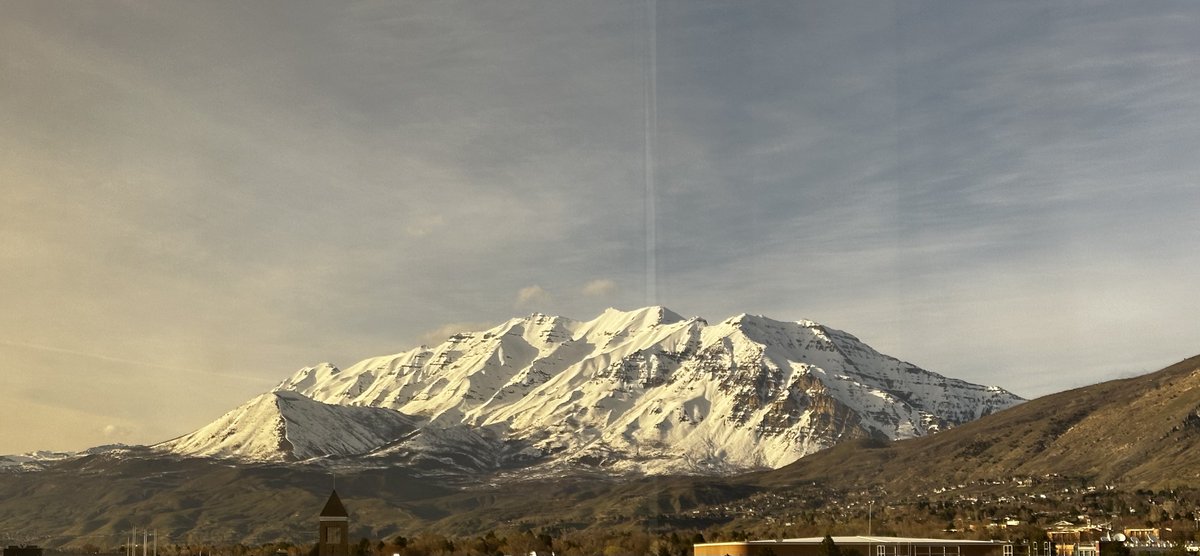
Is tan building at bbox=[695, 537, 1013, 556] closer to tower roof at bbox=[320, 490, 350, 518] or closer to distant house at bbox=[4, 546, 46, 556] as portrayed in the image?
tower roof at bbox=[320, 490, 350, 518]

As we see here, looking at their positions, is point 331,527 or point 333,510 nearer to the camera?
point 333,510

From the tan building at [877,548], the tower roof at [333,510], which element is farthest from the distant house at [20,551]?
the tan building at [877,548]

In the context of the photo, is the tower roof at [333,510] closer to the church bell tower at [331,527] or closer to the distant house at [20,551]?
the church bell tower at [331,527]

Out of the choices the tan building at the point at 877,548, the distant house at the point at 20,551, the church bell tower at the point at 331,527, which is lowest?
the tan building at the point at 877,548

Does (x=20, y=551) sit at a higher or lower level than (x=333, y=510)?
lower

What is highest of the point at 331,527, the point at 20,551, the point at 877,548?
the point at 331,527

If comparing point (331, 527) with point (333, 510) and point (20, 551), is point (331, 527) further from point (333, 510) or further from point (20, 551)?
point (20, 551)

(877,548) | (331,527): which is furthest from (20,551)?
(877,548)

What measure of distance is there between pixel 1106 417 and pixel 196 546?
122 meters

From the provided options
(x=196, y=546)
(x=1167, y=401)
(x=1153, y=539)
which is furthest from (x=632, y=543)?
(x=1167, y=401)

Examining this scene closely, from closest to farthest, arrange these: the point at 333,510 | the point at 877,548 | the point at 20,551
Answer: the point at 333,510
the point at 877,548
the point at 20,551

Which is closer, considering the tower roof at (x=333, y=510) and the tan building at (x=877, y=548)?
the tan building at (x=877, y=548)

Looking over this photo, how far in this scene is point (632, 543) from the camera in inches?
5472

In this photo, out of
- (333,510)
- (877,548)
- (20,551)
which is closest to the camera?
(333,510)
